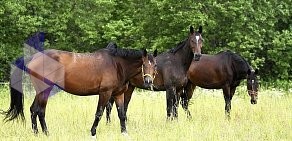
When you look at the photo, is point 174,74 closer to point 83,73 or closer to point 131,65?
point 131,65

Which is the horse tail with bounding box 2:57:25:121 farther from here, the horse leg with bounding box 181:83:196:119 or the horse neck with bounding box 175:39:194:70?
the horse leg with bounding box 181:83:196:119

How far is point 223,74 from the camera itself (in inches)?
492

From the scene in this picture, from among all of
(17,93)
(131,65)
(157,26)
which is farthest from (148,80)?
(157,26)

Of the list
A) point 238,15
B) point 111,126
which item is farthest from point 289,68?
point 111,126

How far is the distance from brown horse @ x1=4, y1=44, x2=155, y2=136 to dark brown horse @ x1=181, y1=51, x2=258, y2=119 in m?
3.10

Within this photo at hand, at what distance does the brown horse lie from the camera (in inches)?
362

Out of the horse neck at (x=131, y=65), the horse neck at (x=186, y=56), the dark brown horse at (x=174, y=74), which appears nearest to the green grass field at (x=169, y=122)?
the dark brown horse at (x=174, y=74)

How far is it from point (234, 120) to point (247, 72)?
1.46 metres

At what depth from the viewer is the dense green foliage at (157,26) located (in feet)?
86.3

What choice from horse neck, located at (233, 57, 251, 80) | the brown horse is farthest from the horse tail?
horse neck, located at (233, 57, 251, 80)

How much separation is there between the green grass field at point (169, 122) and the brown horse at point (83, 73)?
0.67 meters

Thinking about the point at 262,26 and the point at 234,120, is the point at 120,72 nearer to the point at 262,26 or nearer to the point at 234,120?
the point at 234,120

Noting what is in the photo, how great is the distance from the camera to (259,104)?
13.1 m

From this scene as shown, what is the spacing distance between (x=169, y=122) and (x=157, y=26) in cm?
1818
